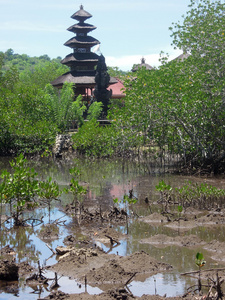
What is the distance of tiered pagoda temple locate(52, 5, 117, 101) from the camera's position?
39.5 m

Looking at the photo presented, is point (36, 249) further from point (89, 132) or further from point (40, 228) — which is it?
point (89, 132)

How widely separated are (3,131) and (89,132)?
156 inches

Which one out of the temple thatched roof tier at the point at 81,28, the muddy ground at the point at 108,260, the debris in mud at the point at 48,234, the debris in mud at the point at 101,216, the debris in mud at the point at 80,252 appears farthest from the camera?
the temple thatched roof tier at the point at 81,28

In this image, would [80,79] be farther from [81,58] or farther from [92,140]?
[92,140]

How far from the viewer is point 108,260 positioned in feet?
22.2

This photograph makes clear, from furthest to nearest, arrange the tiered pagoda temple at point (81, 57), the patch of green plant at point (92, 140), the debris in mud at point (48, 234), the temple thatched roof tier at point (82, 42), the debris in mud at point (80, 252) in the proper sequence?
the temple thatched roof tier at point (82, 42) < the tiered pagoda temple at point (81, 57) < the patch of green plant at point (92, 140) < the debris in mud at point (48, 234) < the debris in mud at point (80, 252)

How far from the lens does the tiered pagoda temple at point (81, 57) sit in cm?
3947

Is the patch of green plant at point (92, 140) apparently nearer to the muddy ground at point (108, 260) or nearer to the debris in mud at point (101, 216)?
the debris in mud at point (101, 216)

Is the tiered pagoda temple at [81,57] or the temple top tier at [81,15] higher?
the temple top tier at [81,15]

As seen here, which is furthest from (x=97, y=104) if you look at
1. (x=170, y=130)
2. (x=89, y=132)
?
(x=170, y=130)

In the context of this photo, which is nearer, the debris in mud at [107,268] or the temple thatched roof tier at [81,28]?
the debris in mud at [107,268]

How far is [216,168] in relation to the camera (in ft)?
52.0

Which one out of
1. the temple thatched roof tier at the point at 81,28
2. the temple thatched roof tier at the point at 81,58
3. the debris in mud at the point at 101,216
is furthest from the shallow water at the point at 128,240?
the temple thatched roof tier at the point at 81,28

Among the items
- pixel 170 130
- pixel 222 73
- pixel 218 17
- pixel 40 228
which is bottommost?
pixel 40 228
